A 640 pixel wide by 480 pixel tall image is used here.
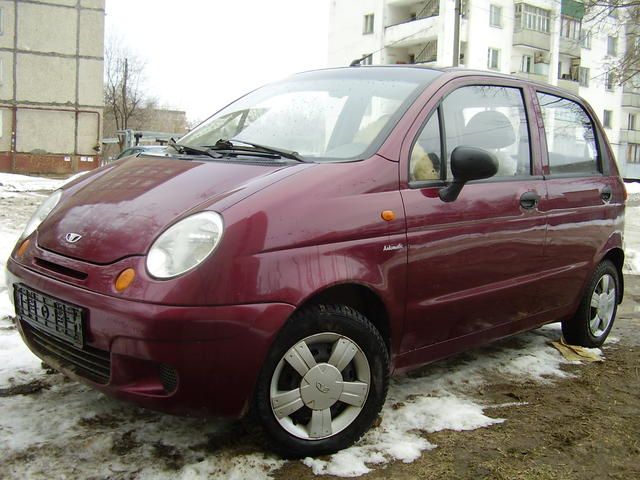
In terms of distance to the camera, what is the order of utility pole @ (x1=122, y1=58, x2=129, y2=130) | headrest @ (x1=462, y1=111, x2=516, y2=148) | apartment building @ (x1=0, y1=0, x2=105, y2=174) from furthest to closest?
utility pole @ (x1=122, y1=58, x2=129, y2=130)
apartment building @ (x1=0, y1=0, x2=105, y2=174)
headrest @ (x1=462, y1=111, x2=516, y2=148)

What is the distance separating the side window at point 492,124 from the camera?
10.8ft

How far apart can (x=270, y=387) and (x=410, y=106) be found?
58.2 inches

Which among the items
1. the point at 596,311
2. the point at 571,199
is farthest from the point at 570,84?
the point at 571,199

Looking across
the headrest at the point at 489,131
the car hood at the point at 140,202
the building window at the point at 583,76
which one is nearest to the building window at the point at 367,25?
the building window at the point at 583,76

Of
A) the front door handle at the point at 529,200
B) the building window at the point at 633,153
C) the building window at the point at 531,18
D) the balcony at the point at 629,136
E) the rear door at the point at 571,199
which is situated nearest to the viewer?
the front door handle at the point at 529,200

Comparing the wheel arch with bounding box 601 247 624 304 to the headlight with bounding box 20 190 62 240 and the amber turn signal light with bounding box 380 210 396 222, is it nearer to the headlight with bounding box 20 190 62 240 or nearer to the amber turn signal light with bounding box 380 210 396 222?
the amber turn signal light with bounding box 380 210 396 222

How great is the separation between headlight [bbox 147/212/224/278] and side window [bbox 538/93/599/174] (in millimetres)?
2360

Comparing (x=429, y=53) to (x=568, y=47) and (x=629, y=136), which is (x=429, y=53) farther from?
(x=629, y=136)

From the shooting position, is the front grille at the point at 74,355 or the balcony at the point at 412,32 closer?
the front grille at the point at 74,355

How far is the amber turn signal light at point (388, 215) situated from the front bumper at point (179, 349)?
0.65m

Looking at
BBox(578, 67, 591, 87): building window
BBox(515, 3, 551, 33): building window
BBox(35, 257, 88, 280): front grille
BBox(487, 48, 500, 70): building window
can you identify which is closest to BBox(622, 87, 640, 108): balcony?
BBox(578, 67, 591, 87): building window

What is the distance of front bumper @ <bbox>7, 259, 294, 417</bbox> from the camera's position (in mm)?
2258

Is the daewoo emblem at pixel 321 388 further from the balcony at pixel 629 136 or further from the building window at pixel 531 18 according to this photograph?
the balcony at pixel 629 136

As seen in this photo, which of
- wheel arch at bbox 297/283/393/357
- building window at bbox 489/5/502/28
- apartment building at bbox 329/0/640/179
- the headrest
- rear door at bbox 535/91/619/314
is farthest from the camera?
building window at bbox 489/5/502/28
